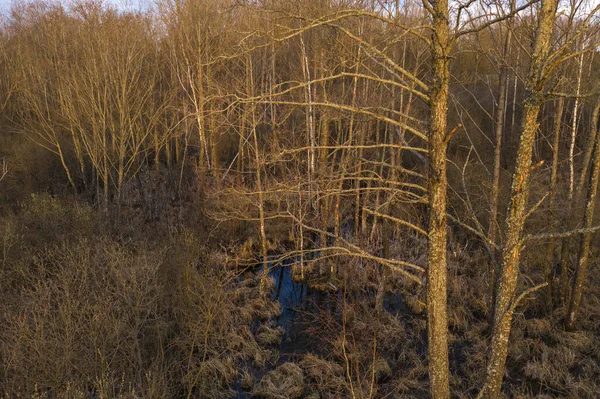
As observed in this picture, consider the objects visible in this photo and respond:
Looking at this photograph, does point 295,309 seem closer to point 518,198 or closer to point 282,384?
point 282,384

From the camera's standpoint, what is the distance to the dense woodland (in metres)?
4.03

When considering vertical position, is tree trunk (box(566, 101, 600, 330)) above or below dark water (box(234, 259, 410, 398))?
above

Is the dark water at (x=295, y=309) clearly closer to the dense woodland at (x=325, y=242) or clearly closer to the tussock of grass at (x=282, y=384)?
the dense woodland at (x=325, y=242)

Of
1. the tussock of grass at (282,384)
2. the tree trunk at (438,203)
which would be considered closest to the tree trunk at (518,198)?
the tree trunk at (438,203)

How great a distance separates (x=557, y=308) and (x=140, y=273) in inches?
358

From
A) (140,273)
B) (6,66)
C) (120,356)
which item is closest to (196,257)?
(140,273)

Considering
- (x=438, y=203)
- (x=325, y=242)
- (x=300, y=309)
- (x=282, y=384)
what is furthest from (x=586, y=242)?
(x=300, y=309)

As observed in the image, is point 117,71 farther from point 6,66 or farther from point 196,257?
point 6,66

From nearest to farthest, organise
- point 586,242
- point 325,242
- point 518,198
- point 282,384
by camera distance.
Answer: point 518,198, point 586,242, point 282,384, point 325,242

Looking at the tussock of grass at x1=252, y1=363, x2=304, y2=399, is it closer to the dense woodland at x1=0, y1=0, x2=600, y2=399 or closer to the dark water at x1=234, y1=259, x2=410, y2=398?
the dense woodland at x1=0, y1=0, x2=600, y2=399

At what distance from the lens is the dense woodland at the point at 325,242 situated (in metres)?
4.03

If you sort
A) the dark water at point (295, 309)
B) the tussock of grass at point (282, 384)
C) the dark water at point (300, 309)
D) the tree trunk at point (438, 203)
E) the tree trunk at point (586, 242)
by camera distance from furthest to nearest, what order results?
the dark water at point (295, 309) → the dark water at point (300, 309) → the tussock of grass at point (282, 384) → the tree trunk at point (586, 242) → the tree trunk at point (438, 203)

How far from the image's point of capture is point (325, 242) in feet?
30.7

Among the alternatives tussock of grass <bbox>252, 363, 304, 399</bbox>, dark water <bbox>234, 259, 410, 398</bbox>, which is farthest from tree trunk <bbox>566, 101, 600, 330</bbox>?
tussock of grass <bbox>252, 363, 304, 399</bbox>
